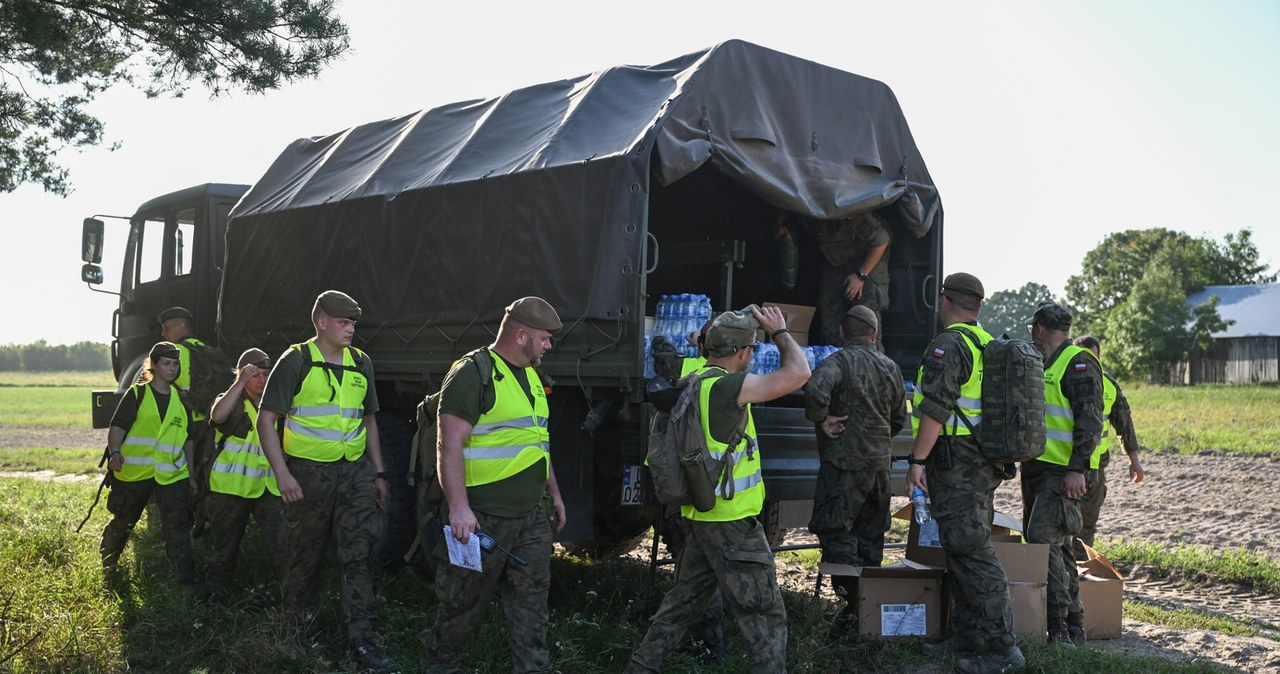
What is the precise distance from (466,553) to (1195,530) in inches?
314

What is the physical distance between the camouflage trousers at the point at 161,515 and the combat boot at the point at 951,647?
13.7 feet

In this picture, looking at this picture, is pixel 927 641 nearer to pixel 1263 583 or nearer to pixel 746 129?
pixel 746 129

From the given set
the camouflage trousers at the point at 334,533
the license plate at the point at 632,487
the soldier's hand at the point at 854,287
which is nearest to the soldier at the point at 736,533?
the license plate at the point at 632,487

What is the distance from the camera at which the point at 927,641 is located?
5812 mm

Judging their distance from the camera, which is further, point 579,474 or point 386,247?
point 386,247

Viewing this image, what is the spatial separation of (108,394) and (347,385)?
5169mm

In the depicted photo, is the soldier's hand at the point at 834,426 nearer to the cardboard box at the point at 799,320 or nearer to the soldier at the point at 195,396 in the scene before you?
the cardboard box at the point at 799,320

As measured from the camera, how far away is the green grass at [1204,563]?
793 centimetres

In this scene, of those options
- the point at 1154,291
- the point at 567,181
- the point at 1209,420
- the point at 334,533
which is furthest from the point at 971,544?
the point at 1154,291

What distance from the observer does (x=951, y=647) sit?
222 inches

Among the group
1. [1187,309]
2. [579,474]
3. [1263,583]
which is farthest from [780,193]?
[1187,309]

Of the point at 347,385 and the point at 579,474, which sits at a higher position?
the point at 347,385

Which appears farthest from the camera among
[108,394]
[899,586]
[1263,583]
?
[108,394]

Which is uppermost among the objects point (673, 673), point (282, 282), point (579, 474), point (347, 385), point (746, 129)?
point (746, 129)
